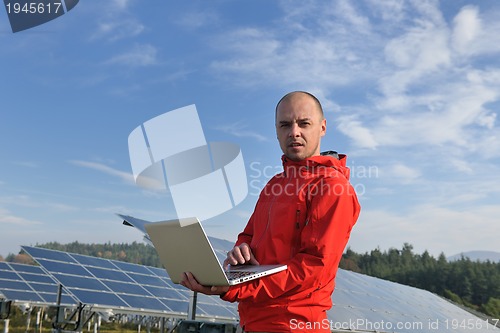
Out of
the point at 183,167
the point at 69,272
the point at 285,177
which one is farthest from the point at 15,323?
the point at 285,177

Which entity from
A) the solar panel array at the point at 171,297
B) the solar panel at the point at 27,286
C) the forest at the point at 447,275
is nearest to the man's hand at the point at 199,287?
the solar panel array at the point at 171,297

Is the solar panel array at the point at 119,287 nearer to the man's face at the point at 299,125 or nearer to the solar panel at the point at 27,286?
the solar panel at the point at 27,286

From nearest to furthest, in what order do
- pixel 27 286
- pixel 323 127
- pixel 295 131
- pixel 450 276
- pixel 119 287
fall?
pixel 295 131
pixel 323 127
pixel 119 287
pixel 27 286
pixel 450 276

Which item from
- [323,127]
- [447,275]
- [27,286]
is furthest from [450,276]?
[323,127]

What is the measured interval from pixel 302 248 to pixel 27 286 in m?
14.0

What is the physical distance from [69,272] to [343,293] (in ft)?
16.7

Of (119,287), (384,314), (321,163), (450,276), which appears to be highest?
(450,276)

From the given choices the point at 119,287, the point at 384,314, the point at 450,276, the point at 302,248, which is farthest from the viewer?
the point at 450,276

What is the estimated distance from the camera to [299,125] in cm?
200

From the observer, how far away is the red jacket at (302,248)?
1.78 meters

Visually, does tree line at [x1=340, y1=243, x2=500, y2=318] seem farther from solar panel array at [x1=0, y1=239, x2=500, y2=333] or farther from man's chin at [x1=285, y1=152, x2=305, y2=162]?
man's chin at [x1=285, y1=152, x2=305, y2=162]

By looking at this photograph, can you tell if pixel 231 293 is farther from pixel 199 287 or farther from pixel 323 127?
pixel 323 127

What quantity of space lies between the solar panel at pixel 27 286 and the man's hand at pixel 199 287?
11596 millimetres

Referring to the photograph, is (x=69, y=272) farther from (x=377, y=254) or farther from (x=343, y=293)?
(x=377, y=254)
